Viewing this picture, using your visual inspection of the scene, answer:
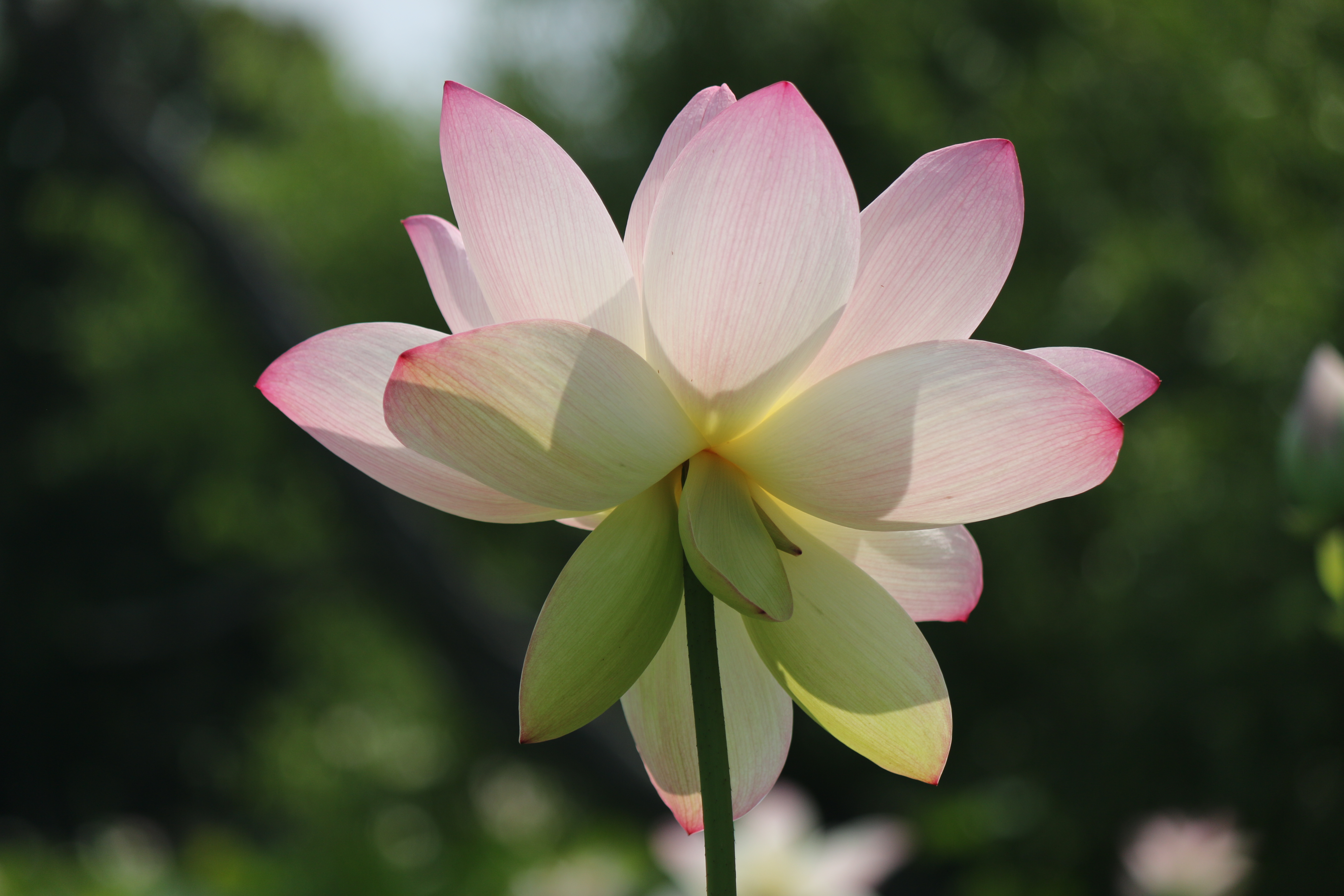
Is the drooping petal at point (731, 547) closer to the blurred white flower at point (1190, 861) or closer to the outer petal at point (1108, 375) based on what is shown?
the outer petal at point (1108, 375)

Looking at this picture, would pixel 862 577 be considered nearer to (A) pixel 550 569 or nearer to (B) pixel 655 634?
(B) pixel 655 634

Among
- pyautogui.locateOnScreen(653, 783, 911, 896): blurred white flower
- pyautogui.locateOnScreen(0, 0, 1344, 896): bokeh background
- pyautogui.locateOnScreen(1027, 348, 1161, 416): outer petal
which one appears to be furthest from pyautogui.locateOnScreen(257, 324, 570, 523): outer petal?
pyautogui.locateOnScreen(0, 0, 1344, 896): bokeh background

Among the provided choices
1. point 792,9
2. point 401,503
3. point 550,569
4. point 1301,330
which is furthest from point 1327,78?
point 550,569

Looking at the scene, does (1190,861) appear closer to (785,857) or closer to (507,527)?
(785,857)

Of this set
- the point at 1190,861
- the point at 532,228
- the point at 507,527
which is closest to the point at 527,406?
the point at 532,228

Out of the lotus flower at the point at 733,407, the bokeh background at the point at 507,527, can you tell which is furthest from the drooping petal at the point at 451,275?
the bokeh background at the point at 507,527

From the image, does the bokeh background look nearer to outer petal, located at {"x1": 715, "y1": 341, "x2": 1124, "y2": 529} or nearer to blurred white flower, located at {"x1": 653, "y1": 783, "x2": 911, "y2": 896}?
blurred white flower, located at {"x1": 653, "y1": 783, "x2": 911, "y2": 896}
